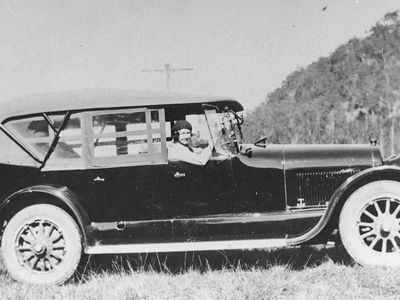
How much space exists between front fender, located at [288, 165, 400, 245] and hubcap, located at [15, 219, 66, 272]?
2.24 metres

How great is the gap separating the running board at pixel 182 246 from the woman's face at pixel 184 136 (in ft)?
3.30

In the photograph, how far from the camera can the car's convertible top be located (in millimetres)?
4547

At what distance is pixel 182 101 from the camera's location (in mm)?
4527

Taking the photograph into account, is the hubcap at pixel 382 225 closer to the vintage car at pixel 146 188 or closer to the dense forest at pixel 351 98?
the vintage car at pixel 146 188

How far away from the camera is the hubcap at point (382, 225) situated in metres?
4.30

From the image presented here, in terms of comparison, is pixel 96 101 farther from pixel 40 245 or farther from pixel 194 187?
pixel 40 245

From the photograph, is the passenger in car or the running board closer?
the running board

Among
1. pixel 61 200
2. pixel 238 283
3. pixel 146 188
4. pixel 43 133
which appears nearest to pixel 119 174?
pixel 146 188

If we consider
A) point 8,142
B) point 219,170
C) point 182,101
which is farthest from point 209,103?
point 8,142

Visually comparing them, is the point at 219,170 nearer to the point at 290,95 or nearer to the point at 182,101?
the point at 182,101

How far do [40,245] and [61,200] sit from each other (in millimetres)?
479

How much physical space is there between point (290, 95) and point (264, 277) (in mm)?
50591

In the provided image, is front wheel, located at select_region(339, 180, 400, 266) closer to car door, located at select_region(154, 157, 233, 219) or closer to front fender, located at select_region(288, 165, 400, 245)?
front fender, located at select_region(288, 165, 400, 245)

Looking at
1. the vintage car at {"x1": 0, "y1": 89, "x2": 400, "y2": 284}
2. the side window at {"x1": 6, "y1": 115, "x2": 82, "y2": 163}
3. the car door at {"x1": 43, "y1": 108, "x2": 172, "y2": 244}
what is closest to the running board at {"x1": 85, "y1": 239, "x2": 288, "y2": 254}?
the vintage car at {"x1": 0, "y1": 89, "x2": 400, "y2": 284}
